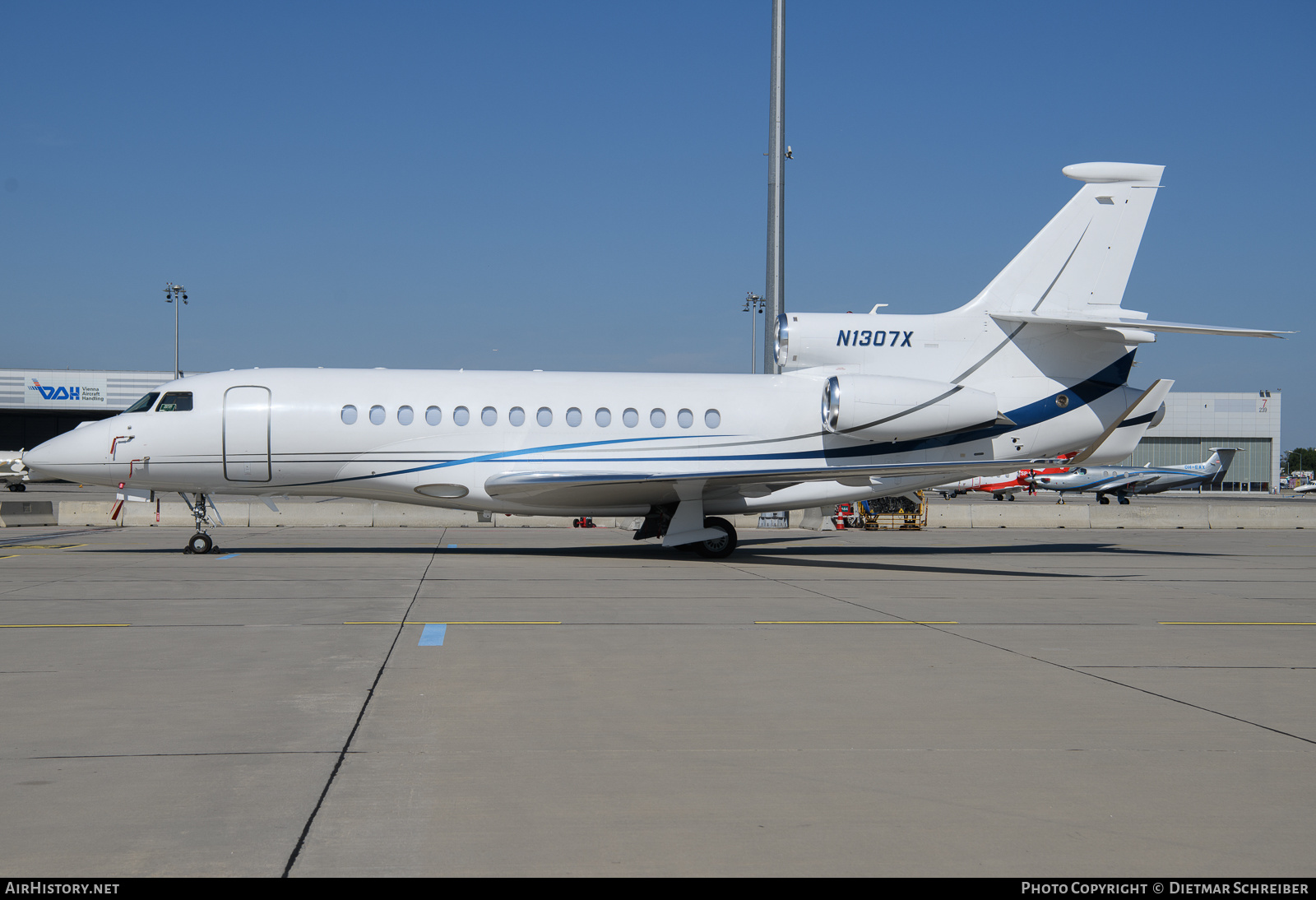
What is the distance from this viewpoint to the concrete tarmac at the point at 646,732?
4203 mm

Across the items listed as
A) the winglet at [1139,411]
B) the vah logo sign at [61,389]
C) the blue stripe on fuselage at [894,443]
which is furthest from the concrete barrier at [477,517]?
the vah logo sign at [61,389]

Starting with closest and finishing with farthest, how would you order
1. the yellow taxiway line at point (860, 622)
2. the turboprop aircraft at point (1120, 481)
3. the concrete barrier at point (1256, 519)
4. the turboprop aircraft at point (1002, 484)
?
the yellow taxiway line at point (860, 622), the concrete barrier at point (1256, 519), the turboprop aircraft at point (1120, 481), the turboprop aircraft at point (1002, 484)

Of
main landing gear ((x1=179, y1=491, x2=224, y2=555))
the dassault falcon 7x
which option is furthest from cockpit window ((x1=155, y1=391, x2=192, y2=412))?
main landing gear ((x1=179, y1=491, x2=224, y2=555))

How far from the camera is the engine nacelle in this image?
18312mm

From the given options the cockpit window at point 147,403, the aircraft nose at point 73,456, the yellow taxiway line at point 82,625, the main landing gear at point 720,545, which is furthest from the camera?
the main landing gear at point 720,545

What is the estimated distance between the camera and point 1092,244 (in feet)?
63.1

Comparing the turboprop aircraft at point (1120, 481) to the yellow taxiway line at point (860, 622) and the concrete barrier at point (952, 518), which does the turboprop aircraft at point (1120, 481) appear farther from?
the yellow taxiway line at point (860, 622)

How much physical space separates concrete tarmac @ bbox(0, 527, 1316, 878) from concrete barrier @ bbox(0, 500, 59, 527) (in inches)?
667

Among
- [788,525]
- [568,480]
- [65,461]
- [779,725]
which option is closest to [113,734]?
[779,725]

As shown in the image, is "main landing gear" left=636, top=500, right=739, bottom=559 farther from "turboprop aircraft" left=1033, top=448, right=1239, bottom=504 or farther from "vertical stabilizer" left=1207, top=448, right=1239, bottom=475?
"vertical stabilizer" left=1207, top=448, right=1239, bottom=475

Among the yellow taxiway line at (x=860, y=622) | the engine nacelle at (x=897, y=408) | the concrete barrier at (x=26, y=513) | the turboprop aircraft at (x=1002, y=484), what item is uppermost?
the engine nacelle at (x=897, y=408)

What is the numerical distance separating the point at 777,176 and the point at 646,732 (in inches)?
867

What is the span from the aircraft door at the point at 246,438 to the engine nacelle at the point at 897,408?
→ 33.6 ft

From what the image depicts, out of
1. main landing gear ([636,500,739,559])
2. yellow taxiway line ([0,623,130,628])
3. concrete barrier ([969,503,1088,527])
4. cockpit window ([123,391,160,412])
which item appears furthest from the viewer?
concrete barrier ([969,503,1088,527])
